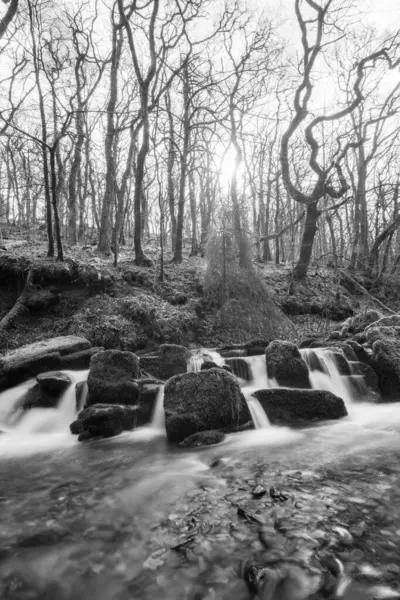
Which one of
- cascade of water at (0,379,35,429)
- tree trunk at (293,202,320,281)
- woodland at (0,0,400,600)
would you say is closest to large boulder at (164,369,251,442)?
woodland at (0,0,400,600)

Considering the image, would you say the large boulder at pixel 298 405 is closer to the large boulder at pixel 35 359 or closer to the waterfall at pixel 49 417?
the waterfall at pixel 49 417

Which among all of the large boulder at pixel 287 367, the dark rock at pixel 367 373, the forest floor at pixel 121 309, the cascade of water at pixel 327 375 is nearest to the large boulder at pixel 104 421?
the large boulder at pixel 287 367

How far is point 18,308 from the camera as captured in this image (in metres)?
9.97

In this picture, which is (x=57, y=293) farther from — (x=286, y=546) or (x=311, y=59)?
(x=311, y=59)

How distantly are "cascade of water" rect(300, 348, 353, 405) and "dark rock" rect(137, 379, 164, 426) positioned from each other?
353 centimetres

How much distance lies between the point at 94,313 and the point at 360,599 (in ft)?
30.3

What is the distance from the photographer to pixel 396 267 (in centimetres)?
1788

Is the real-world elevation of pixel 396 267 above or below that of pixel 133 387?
above

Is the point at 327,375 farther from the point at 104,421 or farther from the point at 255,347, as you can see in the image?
the point at 104,421

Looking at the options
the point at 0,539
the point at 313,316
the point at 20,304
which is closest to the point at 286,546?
the point at 0,539

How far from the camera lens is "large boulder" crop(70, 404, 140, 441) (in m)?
5.42

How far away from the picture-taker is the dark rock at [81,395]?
652cm

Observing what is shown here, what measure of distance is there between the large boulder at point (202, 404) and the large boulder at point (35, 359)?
145 inches

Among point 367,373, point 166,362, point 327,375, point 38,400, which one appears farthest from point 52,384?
point 367,373
